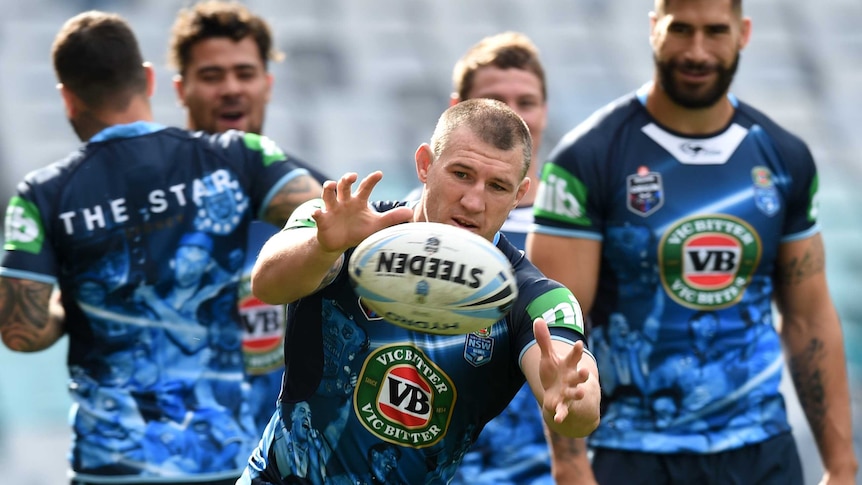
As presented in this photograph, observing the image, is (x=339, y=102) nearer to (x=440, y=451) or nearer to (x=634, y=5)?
(x=634, y=5)

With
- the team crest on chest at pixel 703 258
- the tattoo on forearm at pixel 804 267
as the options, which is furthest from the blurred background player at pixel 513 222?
the tattoo on forearm at pixel 804 267

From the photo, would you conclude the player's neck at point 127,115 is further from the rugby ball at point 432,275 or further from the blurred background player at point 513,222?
the rugby ball at point 432,275

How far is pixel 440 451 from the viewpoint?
12.2ft

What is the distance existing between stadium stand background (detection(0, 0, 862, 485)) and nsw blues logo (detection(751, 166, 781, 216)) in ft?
23.5

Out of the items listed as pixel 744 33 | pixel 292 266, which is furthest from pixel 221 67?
pixel 292 266

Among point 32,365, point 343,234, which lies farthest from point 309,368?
point 32,365

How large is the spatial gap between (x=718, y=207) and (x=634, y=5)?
1184 cm

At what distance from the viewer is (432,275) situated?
10.0 feet

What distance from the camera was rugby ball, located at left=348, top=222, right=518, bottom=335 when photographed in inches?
120

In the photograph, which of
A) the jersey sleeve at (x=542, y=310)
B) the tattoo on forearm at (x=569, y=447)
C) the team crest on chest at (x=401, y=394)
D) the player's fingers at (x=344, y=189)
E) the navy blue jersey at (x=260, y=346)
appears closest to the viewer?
the player's fingers at (x=344, y=189)

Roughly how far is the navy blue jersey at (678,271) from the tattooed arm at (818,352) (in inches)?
5.7

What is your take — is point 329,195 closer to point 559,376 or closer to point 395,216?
point 395,216

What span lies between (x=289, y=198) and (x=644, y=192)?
144 centimetres

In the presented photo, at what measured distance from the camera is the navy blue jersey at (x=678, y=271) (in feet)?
17.0
